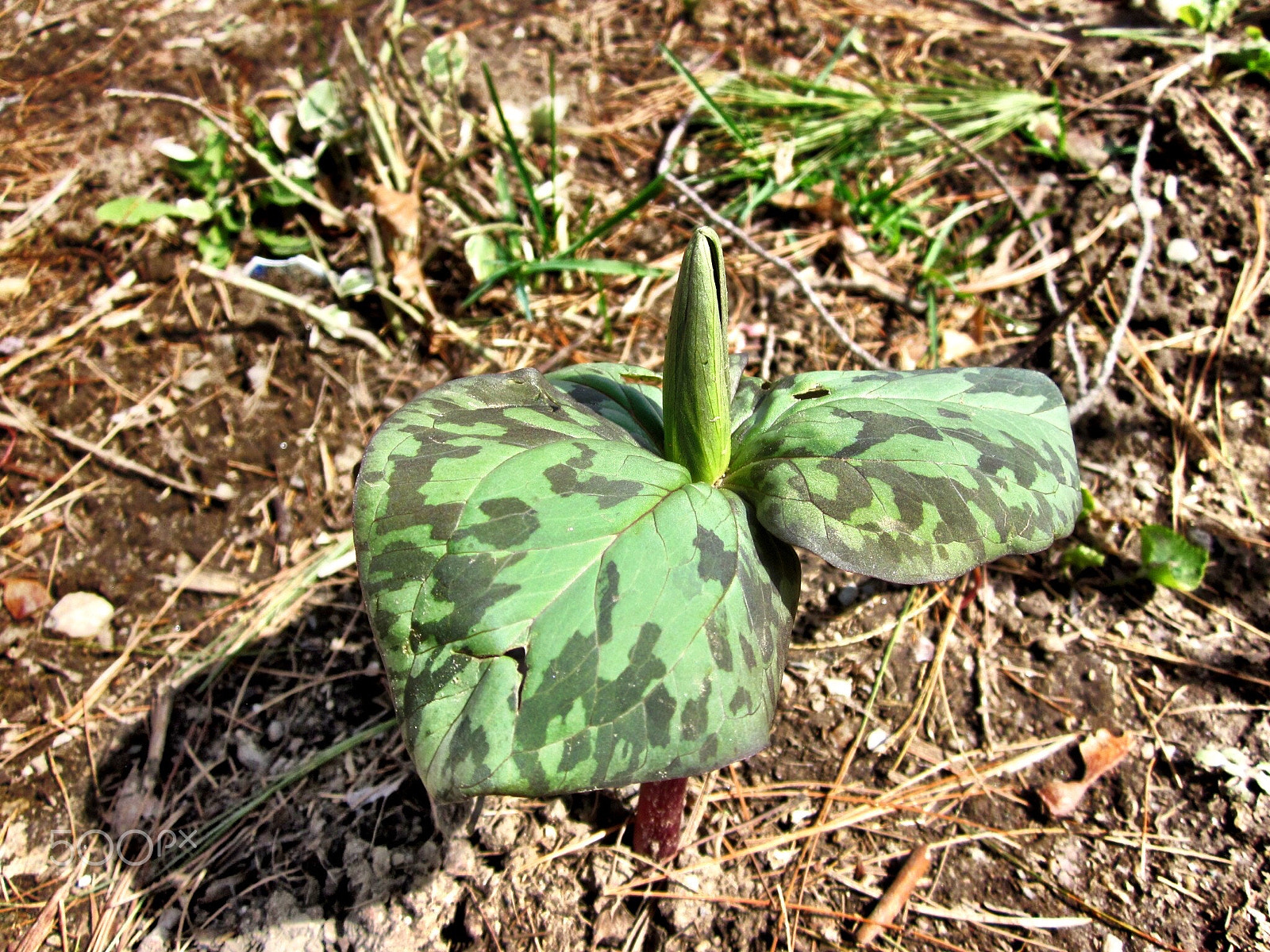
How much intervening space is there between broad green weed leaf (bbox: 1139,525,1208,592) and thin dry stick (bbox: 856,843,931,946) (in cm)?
100

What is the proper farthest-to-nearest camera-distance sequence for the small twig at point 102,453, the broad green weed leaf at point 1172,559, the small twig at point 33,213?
1. the small twig at point 33,213
2. the small twig at point 102,453
3. the broad green weed leaf at point 1172,559

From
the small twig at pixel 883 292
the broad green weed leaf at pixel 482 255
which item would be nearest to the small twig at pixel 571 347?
the broad green weed leaf at pixel 482 255

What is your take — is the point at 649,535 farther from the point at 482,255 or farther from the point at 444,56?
the point at 444,56

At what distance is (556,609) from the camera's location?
1256 mm

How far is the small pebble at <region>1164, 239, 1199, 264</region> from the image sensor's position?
296cm

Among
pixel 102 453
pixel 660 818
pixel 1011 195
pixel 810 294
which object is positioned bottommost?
pixel 660 818

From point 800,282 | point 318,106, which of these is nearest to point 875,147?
point 800,282

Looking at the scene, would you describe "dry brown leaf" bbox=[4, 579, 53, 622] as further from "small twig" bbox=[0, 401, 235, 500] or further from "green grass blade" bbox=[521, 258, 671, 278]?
"green grass blade" bbox=[521, 258, 671, 278]

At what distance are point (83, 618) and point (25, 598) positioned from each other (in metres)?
0.20

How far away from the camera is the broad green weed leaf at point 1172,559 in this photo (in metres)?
2.27

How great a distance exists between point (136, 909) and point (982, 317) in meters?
2.96

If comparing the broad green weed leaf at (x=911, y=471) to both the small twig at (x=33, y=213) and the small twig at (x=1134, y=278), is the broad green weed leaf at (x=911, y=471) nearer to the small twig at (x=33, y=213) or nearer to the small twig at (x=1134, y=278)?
the small twig at (x=1134, y=278)
